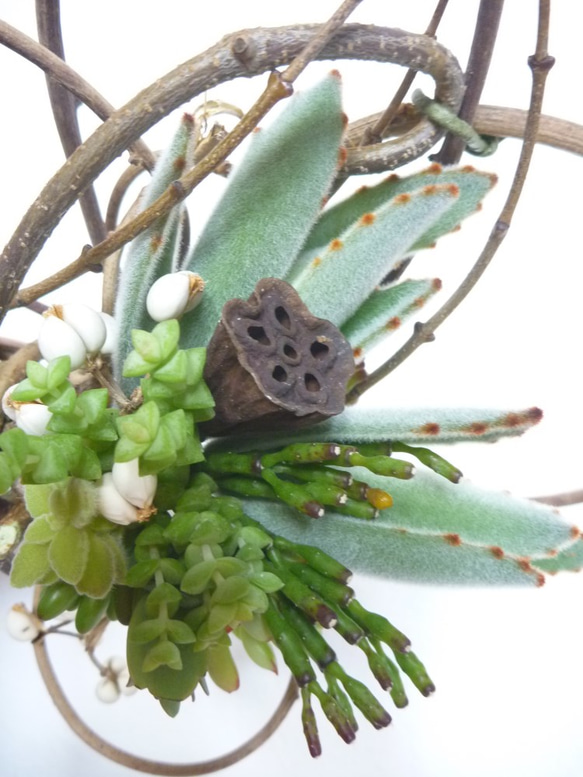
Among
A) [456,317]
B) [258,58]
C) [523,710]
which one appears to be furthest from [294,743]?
[258,58]

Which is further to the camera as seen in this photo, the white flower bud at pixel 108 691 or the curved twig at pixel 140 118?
the white flower bud at pixel 108 691

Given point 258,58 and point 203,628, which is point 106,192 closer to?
point 258,58

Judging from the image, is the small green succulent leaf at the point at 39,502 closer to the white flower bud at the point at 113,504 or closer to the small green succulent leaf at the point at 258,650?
the white flower bud at the point at 113,504

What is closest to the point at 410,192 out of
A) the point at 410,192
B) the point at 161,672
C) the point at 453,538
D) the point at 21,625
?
the point at 410,192

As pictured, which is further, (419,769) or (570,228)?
(570,228)

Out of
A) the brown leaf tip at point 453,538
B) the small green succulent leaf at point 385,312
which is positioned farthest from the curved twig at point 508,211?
the brown leaf tip at point 453,538

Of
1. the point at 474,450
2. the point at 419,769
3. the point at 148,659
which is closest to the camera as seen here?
the point at 148,659

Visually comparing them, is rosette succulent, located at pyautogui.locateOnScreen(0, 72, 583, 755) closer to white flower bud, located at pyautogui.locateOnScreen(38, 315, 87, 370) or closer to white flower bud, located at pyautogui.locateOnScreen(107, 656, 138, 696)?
white flower bud, located at pyautogui.locateOnScreen(38, 315, 87, 370)

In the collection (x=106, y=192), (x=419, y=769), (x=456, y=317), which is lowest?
(x=419, y=769)
